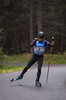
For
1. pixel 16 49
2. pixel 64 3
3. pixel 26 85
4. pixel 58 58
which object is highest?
pixel 64 3

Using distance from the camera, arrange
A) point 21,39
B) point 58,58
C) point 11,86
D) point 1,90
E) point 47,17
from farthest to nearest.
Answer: point 21,39
point 47,17
point 58,58
point 11,86
point 1,90

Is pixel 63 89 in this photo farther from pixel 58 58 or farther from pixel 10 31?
pixel 10 31

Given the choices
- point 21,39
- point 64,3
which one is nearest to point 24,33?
point 21,39

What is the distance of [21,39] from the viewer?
161 feet

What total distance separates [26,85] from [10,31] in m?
33.9

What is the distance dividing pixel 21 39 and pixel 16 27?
4967 millimetres

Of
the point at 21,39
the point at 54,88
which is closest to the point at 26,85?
the point at 54,88

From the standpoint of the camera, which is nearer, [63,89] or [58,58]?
[63,89]

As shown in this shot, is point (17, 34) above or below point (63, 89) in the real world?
below

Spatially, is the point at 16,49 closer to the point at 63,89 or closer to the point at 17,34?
the point at 17,34

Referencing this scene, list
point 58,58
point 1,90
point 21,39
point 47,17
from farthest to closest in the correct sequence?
point 21,39
point 47,17
point 58,58
point 1,90

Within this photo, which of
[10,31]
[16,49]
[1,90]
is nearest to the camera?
[1,90]

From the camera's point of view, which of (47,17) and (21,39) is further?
(21,39)

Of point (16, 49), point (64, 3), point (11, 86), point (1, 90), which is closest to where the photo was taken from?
point (1, 90)
